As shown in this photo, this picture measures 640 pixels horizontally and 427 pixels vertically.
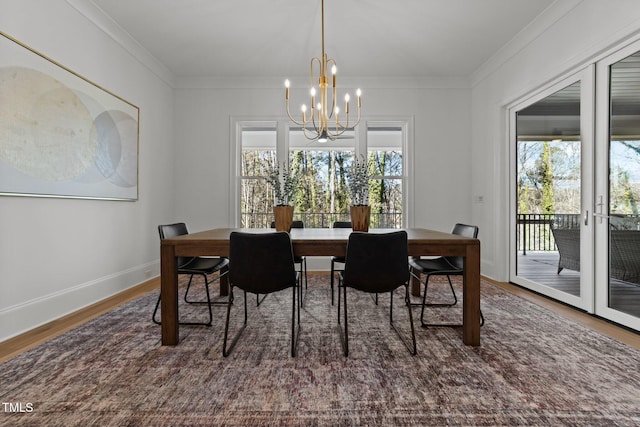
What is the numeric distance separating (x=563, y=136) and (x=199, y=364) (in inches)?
152

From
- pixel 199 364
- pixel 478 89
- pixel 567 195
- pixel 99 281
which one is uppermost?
pixel 478 89

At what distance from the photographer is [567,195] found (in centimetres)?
305

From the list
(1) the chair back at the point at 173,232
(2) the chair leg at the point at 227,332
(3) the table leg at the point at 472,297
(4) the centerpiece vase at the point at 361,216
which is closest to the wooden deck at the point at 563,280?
(3) the table leg at the point at 472,297

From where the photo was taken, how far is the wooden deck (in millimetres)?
2424

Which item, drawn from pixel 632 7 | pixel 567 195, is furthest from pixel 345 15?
pixel 567 195

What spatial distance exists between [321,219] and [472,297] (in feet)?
10.2

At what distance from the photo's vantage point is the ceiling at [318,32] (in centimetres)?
303

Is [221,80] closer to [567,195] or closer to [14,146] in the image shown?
[14,146]

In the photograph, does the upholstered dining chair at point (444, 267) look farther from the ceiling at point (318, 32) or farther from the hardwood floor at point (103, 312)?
the ceiling at point (318, 32)

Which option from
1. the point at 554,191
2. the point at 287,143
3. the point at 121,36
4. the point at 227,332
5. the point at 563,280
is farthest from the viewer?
the point at 287,143

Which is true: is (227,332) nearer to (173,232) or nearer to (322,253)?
(322,253)

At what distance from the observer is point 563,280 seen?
10.2ft

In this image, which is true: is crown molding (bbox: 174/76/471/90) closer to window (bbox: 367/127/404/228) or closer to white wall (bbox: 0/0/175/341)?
white wall (bbox: 0/0/175/341)

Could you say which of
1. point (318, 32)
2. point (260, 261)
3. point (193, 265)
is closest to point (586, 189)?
point (260, 261)
